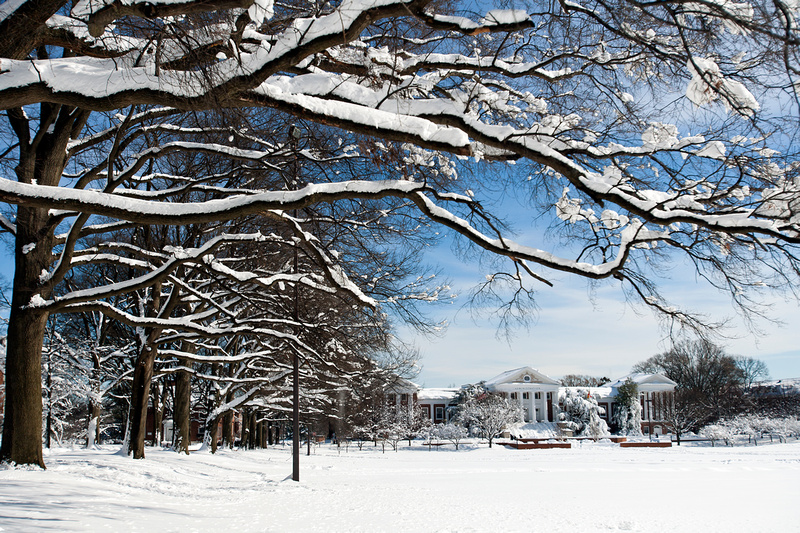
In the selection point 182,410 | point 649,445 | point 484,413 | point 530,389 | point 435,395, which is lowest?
point 649,445

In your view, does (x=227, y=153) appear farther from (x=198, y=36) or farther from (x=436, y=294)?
(x=436, y=294)

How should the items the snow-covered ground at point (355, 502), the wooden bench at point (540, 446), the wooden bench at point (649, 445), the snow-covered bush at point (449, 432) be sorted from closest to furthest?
the snow-covered ground at point (355, 502), the wooden bench at point (540, 446), the wooden bench at point (649, 445), the snow-covered bush at point (449, 432)

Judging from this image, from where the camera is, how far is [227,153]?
9539mm

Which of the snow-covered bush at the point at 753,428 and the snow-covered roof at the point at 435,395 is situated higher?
the snow-covered roof at the point at 435,395

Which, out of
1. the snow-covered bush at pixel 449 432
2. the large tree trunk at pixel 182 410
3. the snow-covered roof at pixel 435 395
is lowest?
the snow-covered bush at pixel 449 432

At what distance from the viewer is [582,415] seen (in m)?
61.5

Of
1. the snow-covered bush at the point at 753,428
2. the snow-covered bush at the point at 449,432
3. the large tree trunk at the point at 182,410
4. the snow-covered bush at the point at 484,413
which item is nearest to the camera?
the large tree trunk at the point at 182,410

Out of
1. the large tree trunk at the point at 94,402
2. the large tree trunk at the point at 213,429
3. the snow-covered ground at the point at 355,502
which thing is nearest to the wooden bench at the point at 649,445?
the snow-covered ground at the point at 355,502

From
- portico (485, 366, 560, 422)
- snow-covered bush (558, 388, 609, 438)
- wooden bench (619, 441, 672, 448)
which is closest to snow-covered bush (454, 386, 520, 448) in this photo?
snow-covered bush (558, 388, 609, 438)

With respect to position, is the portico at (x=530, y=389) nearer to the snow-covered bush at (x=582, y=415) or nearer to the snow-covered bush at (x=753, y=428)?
the snow-covered bush at (x=582, y=415)

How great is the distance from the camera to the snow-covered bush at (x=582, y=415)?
6034 centimetres

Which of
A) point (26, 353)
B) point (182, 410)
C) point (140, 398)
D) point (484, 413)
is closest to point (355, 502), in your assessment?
point (26, 353)

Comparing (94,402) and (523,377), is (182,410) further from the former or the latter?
(523,377)

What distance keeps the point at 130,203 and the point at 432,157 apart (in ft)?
13.4
